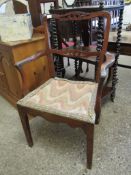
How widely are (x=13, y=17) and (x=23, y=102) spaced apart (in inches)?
30.2

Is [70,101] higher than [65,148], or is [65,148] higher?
[70,101]

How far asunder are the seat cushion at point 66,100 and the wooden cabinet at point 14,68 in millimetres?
339

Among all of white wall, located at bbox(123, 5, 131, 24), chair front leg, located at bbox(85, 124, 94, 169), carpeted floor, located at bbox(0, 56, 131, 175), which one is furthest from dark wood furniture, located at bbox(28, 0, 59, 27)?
white wall, located at bbox(123, 5, 131, 24)

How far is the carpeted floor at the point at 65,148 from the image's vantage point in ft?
3.95

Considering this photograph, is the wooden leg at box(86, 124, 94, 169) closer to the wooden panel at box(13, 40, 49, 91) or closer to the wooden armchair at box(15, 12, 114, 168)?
the wooden armchair at box(15, 12, 114, 168)

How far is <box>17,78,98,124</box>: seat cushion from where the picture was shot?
1050mm

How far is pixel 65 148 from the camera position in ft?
4.48

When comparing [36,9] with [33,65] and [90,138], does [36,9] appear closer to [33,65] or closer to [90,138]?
[33,65]

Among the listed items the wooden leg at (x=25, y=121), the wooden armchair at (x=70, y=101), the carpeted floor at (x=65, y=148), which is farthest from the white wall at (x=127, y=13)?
the wooden leg at (x=25, y=121)

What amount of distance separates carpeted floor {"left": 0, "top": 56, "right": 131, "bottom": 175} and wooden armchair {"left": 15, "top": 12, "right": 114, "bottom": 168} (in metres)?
0.11

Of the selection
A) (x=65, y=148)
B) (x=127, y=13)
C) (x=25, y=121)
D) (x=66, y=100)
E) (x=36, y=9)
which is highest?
(x=36, y=9)

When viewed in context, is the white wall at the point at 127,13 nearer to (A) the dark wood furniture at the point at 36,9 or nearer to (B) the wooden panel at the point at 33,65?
(A) the dark wood furniture at the point at 36,9

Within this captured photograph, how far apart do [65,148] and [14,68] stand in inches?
33.3

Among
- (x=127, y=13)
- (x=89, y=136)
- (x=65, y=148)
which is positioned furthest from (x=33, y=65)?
(x=127, y=13)
